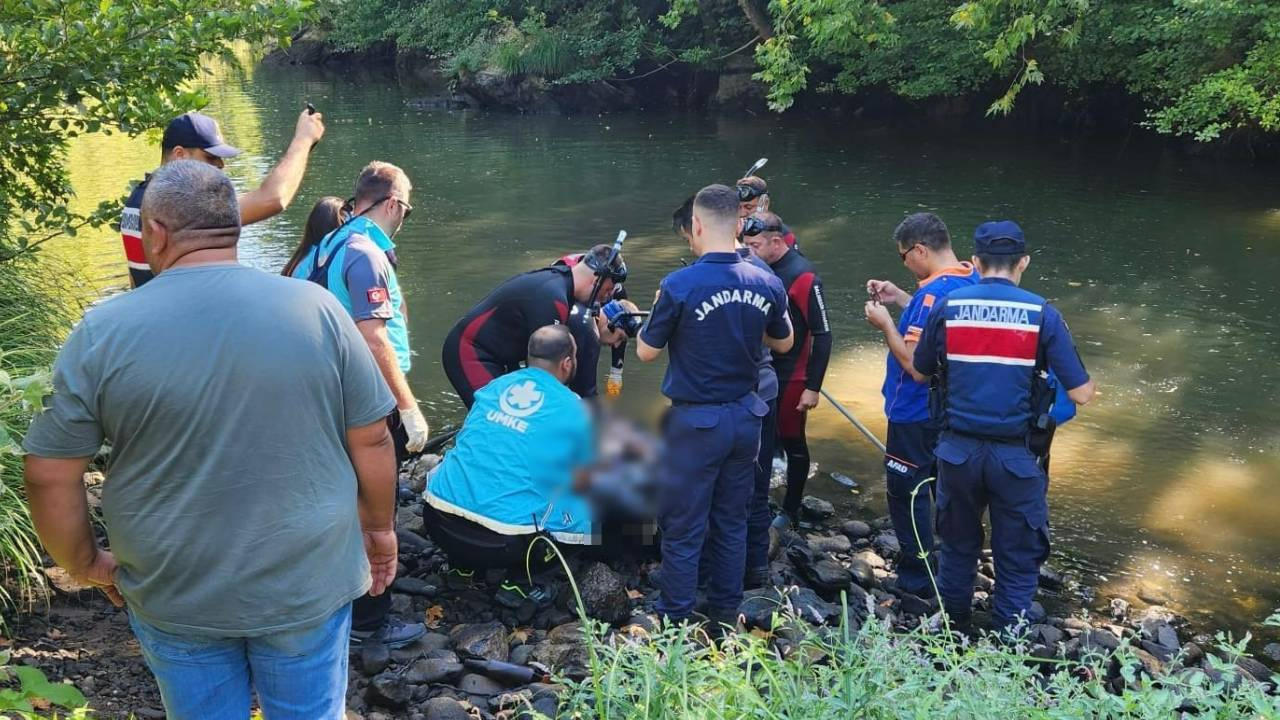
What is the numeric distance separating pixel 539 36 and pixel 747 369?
2406 cm

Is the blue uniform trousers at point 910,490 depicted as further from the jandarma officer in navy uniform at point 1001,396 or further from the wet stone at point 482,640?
the wet stone at point 482,640

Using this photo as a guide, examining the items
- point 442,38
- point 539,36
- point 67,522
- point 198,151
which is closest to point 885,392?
point 198,151

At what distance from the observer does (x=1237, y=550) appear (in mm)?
5438

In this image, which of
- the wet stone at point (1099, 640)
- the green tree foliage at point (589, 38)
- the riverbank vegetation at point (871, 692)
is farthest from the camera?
the green tree foliage at point (589, 38)

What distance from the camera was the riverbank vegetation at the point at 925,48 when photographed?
13414 millimetres

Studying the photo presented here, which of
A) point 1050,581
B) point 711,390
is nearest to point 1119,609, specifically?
point 1050,581

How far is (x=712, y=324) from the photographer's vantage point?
13.2 ft

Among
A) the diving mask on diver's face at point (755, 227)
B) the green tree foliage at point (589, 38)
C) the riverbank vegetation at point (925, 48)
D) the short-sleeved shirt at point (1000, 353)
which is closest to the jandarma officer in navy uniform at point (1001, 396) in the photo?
the short-sleeved shirt at point (1000, 353)

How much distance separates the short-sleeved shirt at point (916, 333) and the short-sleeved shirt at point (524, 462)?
1.60 metres

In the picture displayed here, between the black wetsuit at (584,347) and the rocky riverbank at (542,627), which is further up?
the black wetsuit at (584,347)

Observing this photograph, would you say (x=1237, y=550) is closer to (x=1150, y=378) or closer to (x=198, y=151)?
(x=1150, y=378)

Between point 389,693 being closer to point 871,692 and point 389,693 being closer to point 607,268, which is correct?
point 871,692

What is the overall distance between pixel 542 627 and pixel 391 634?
0.66 m

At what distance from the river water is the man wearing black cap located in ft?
10.4
